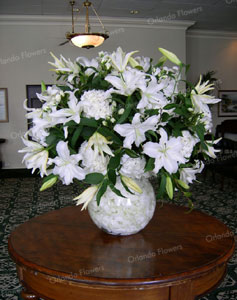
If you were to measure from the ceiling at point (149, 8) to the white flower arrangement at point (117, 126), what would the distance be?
6.50 meters

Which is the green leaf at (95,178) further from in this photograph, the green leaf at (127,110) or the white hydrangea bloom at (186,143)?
the white hydrangea bloom at (186,143)

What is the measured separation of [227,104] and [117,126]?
1041cm

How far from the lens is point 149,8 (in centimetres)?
796

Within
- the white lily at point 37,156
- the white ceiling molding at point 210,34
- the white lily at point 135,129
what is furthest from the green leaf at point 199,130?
the white ceiling molding at point 210,34

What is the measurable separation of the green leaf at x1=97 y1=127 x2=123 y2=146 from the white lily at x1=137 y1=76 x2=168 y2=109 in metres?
0.19

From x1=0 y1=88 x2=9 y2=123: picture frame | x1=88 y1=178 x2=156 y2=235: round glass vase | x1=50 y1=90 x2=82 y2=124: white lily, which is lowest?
x1=88 y1=178 x2=156 y2=235: round glass vase

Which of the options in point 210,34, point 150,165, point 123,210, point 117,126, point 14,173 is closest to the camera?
point 117,126

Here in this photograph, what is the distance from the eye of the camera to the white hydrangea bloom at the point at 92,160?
1.45 m

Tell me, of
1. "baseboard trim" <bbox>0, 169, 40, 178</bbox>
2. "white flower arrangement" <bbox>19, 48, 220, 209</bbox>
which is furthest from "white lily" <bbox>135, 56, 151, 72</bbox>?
"baseboard trim" <bbox>0, 169, 40, 178</bbox>

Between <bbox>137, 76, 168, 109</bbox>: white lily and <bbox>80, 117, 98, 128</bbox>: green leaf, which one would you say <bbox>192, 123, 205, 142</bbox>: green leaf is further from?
<bbox>80, 117, 98, 128</bbox>: green leaf

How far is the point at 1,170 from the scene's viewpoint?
8.75 metres

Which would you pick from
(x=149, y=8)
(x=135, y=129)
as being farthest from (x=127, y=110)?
(x=149, y=8)

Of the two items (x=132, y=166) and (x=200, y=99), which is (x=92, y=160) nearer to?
(x=132, y=166)

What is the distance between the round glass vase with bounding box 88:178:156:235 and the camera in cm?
159
